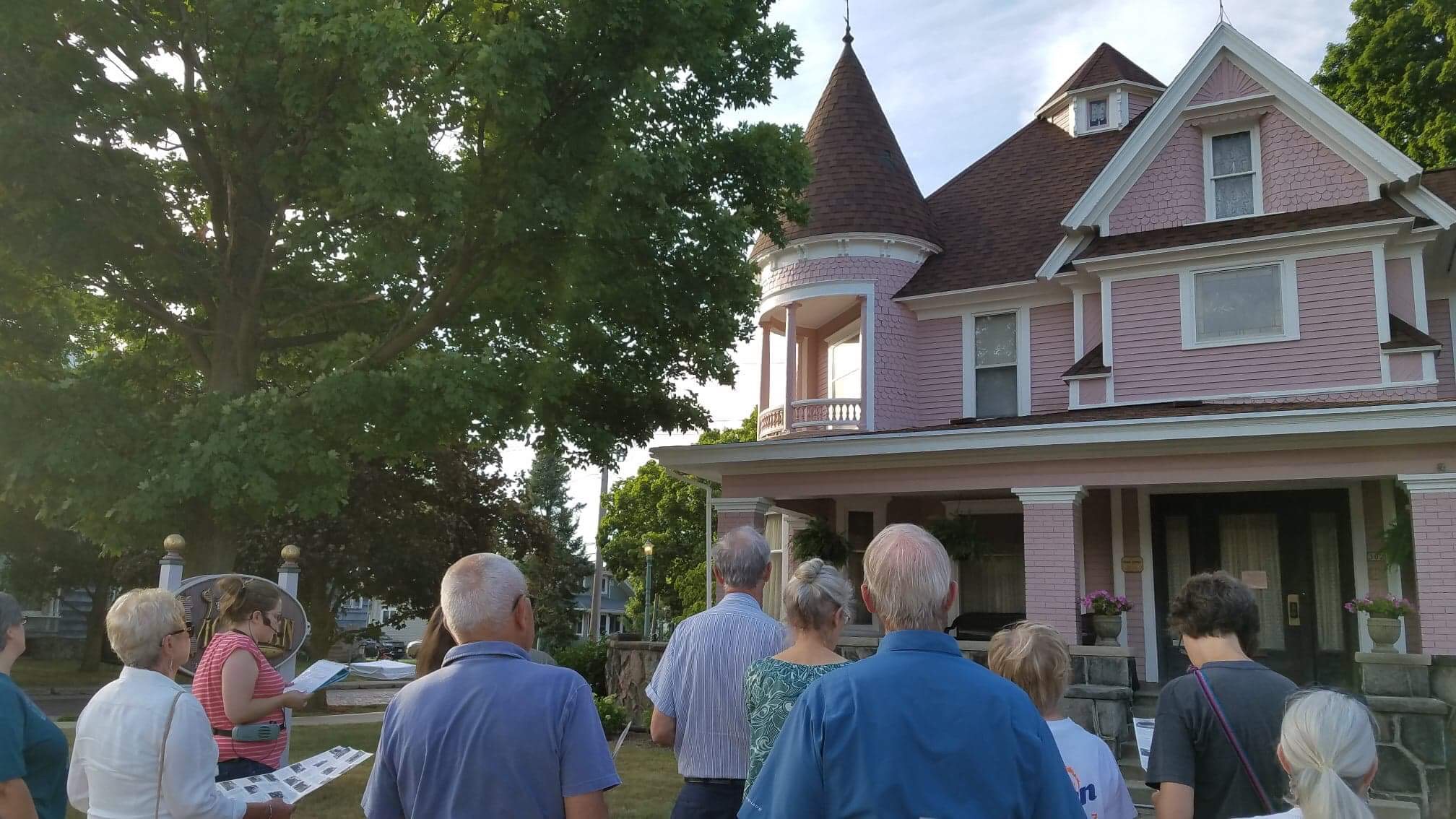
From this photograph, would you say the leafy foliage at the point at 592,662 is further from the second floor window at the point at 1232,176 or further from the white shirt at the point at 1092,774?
the white shirt at the point at 1092,774

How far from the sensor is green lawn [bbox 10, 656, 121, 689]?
2739cm

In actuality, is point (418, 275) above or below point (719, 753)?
above

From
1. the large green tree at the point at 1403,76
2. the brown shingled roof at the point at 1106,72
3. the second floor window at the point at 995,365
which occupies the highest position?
the large green tree at the point at 1403,76

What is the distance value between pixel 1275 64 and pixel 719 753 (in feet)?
43.2

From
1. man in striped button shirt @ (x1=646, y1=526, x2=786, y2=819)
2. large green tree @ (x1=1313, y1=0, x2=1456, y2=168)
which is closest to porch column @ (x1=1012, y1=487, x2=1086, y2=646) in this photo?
man in striped button shirt @ (x1=646, y1=526, x2=786, y2=819)

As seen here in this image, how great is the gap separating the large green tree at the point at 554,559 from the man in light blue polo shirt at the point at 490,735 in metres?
10.2

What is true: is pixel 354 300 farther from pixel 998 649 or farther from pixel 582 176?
pixel 998 649

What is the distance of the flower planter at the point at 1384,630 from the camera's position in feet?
32.8

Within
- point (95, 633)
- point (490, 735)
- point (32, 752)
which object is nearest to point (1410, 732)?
point (490, 735)

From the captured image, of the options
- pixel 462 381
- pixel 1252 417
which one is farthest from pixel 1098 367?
pixel 462 381

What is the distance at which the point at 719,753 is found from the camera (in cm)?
390

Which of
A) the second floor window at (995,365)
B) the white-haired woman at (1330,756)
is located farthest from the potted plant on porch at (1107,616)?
the white-haired woman at (1330,756)

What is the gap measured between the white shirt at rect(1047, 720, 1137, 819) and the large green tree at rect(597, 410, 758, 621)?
36458 mm

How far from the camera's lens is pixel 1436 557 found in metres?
10.4
